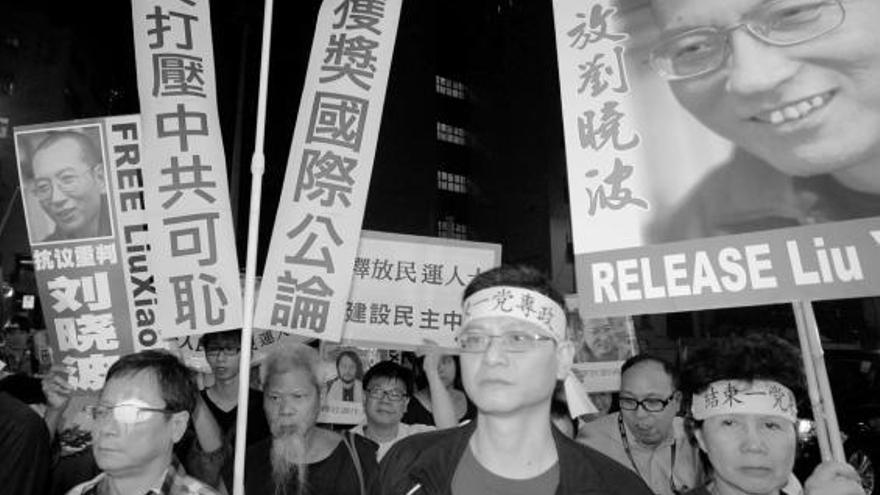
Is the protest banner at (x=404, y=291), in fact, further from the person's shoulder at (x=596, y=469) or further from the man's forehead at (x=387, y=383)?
the person's shoulder at (x=596, y=469)

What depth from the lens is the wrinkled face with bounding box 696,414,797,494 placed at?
193 centimetres

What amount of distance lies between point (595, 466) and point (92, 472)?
2.36 meters

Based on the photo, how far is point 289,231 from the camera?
132 inches

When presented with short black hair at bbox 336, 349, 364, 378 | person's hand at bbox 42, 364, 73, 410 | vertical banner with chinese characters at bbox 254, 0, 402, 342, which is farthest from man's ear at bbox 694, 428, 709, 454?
short black hair at bbox 336, 349, 364, 378

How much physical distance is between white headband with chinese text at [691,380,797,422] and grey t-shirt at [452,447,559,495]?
23.8 inches

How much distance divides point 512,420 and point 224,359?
7.91ft

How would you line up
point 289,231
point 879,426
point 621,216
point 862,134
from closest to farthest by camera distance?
1. point 862,134
2. point 621,216
3. point 289,231
4. point 879,426

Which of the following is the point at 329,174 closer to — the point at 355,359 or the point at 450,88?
the point at 355,359

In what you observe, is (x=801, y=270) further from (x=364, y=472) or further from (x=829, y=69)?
(x=364, y=472)

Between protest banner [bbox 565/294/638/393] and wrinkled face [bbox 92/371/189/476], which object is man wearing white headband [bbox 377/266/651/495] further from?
protest banner [bbox 565/294/638/393]

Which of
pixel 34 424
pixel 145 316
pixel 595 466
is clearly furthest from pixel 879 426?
pixel 34 424

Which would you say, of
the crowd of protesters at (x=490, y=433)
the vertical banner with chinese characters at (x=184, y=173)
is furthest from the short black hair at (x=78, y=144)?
the crowd of protesters at (x=490, y=433)

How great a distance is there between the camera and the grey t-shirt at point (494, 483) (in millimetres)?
1770

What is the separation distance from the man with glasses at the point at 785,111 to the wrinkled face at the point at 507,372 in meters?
0.85
